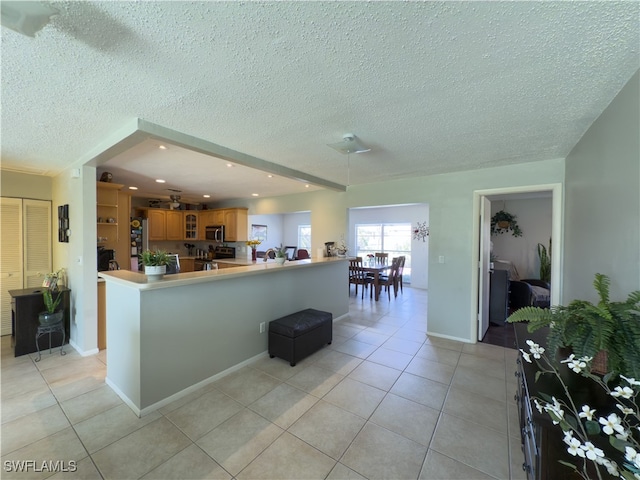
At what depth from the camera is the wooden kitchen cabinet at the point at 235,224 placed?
6.51 meters

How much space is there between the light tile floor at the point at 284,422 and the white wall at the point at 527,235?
11.5ft

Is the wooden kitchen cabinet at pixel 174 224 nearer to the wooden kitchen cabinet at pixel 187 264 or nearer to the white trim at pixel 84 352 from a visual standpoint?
the wooden kitchen cabinet at pixel 187 264

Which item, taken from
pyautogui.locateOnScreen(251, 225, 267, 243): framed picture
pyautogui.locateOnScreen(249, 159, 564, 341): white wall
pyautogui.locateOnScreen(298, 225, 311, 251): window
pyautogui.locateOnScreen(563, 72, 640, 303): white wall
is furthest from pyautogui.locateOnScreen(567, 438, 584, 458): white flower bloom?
pyautogui.locateOnScreen(298, 225, 311, 251): window

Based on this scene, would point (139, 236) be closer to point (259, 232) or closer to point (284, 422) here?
point (259, 232)

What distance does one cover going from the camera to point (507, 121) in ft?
7.00

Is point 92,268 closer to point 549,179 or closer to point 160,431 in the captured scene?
point 160,431

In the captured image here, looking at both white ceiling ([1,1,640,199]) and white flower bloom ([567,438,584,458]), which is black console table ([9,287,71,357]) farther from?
white flower bloom ([567,438,584,458])

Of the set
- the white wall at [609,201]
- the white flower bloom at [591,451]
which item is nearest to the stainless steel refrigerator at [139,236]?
the white flower bloom at [591,451]

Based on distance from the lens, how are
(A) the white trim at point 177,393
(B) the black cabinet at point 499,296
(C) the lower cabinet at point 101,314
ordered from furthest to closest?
(B) the black cabinet at point 499,296 → (C) the lower cabinet at point 101,314 → (A) the white trim at point 177,393

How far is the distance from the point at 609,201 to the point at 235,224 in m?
6.22

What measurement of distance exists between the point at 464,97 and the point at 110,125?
2.77 metres

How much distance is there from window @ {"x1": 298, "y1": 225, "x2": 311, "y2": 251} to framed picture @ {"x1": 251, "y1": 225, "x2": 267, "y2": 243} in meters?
1.27

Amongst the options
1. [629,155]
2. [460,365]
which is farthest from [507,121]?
[460,365]

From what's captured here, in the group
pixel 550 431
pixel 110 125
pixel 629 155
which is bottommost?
pixel 550 431
